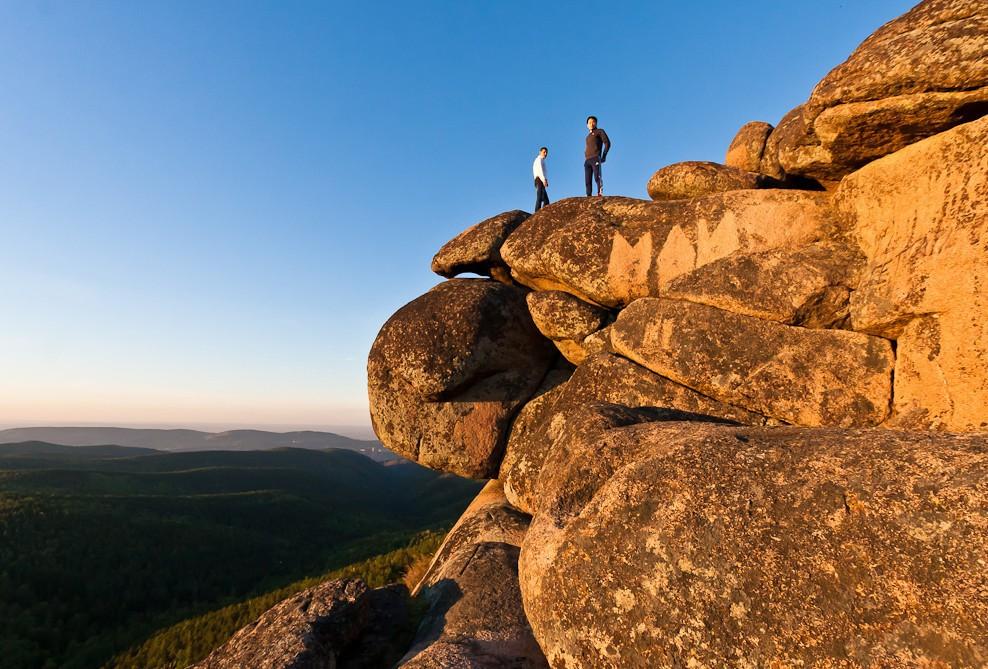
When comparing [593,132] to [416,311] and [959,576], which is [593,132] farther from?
[959,576]

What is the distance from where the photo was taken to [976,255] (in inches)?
350

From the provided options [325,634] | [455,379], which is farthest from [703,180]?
[325,634]

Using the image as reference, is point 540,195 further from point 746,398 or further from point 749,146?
point 746,398

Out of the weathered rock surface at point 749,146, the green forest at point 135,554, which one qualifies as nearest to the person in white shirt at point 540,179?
the weathered rock surface at point 749,146

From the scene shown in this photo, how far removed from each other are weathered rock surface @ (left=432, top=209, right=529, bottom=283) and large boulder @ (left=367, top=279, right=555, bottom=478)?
84.4 inches

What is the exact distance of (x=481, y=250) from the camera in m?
20.6

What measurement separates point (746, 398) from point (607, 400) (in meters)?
3.87

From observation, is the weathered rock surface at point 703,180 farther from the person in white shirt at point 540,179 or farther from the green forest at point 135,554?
the green forest at point 135,554

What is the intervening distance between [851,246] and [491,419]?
12632mm

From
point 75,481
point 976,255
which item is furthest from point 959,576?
point 75,481

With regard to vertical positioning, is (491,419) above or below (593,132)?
below

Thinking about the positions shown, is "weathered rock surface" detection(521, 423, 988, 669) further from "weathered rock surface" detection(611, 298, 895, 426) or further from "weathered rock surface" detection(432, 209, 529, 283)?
"weathered rock surface" detection(432, 209, 529, 283)

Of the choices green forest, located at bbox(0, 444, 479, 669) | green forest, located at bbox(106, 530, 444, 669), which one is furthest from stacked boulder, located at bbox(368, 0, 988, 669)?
green forest, located at bbox(0, 444, 479, 669)

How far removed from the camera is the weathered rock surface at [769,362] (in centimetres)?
1131
